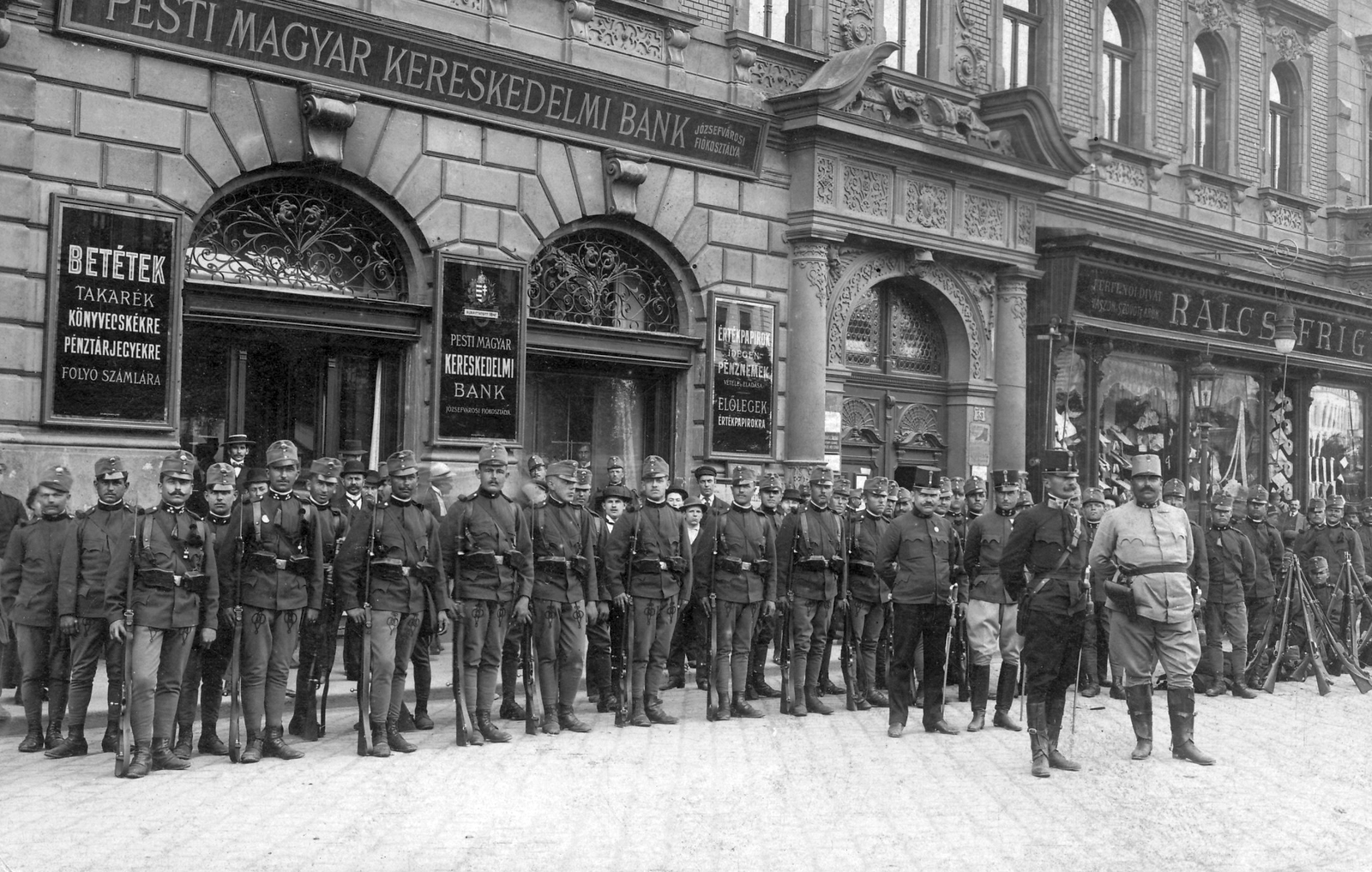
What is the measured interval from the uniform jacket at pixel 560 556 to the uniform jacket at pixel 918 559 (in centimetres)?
225

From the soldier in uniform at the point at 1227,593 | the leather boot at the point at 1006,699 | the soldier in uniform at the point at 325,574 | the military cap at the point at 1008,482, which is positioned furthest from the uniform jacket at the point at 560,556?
the soldier in uniform at the point at 1227,593

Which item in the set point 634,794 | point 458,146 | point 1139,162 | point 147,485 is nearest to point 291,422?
point 147,485

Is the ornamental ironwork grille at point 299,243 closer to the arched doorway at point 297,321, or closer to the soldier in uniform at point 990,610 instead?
the arched doorway at point 297,321

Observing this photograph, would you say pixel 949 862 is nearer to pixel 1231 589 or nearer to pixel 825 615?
pixel 825 615

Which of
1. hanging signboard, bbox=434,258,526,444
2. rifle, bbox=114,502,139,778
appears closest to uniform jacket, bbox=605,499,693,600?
rifle, bbox=114,502,139,778

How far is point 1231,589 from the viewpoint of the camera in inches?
512

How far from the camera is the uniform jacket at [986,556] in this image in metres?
10.9

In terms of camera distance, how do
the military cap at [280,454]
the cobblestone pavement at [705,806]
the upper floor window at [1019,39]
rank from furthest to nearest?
the upper floor window at [1019,39]
the military cap at [280,454]
the cobblestone pavement at [705,806]

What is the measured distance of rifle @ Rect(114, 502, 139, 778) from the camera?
26.3 ft

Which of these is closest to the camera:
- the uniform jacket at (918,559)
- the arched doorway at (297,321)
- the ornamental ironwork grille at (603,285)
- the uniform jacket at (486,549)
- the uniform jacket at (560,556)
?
the uniform jacket at (486,549)

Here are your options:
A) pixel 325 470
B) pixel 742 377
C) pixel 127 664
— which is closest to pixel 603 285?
pixel 742 377

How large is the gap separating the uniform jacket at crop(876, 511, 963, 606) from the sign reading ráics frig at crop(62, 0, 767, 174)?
20.8 ft

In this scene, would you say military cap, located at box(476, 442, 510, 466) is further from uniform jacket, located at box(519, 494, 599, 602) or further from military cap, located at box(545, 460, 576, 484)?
uniform jacket, located at box(519, 494, 599, 602)

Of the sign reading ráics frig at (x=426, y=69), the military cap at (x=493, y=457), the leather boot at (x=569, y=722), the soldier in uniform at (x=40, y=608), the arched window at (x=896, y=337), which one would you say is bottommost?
the leather boot at (x=569, y=722)
